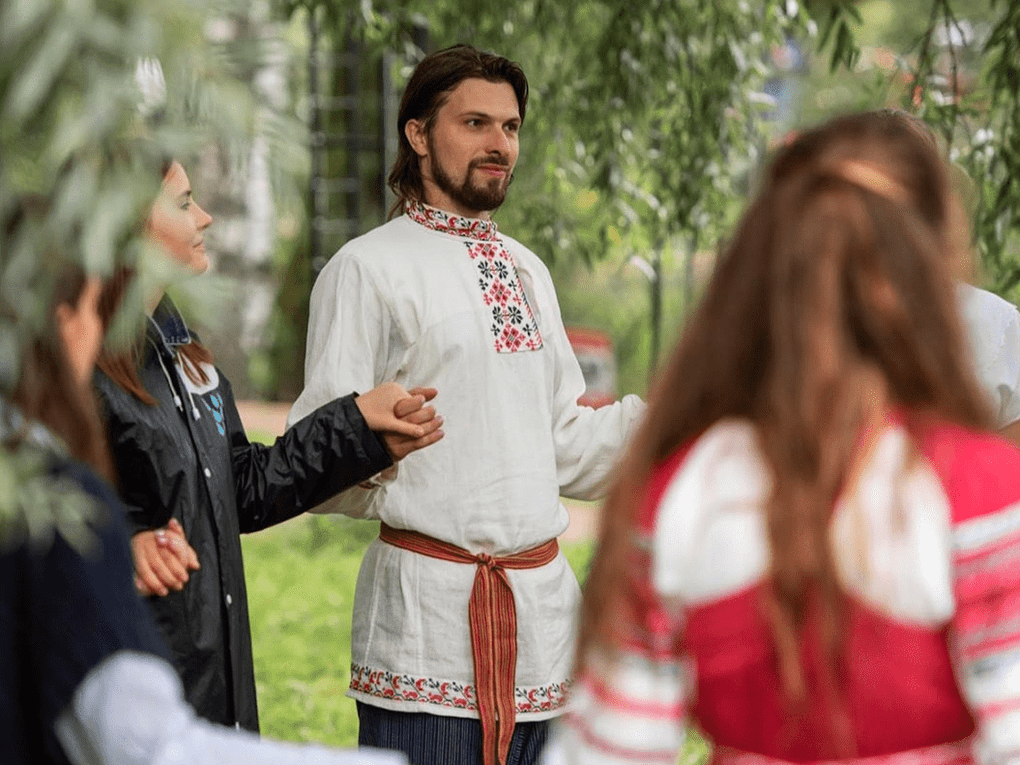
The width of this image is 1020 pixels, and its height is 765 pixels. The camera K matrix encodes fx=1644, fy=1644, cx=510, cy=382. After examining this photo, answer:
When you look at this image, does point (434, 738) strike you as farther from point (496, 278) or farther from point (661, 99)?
point (661, 99)

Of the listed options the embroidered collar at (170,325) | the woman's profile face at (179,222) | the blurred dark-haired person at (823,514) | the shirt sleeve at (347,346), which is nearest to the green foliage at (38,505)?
the woman's profile face at (179,222)

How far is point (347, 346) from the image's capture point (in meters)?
3.32

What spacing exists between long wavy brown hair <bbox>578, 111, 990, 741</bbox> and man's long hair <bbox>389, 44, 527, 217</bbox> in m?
1.95

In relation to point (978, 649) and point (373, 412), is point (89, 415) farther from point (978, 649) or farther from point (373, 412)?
point (373, 412)

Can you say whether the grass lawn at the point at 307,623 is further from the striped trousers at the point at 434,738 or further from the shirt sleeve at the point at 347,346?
the shirt sleeve at the point at 347,346

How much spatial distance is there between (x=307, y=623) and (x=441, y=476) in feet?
13.7

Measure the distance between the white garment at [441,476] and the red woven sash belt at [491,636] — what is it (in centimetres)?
2

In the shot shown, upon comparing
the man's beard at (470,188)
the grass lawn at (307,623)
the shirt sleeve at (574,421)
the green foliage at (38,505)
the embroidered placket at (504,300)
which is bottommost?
the grass lawn at (307,623)

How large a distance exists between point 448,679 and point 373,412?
0.71 meters

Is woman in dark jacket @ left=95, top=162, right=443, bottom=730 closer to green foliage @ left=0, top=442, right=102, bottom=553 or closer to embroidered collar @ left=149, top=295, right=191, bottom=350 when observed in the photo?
embroidered collar @ left=149, top=295, right=191, bottom=350

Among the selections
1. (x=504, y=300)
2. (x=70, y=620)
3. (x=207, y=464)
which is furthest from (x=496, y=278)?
(x=70, y=620)

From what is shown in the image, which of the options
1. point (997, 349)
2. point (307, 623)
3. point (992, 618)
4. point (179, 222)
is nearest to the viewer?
point (992, 618)

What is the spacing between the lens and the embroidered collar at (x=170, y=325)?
9.23ft

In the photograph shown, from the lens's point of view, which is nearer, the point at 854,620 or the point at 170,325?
the point at 854,620
